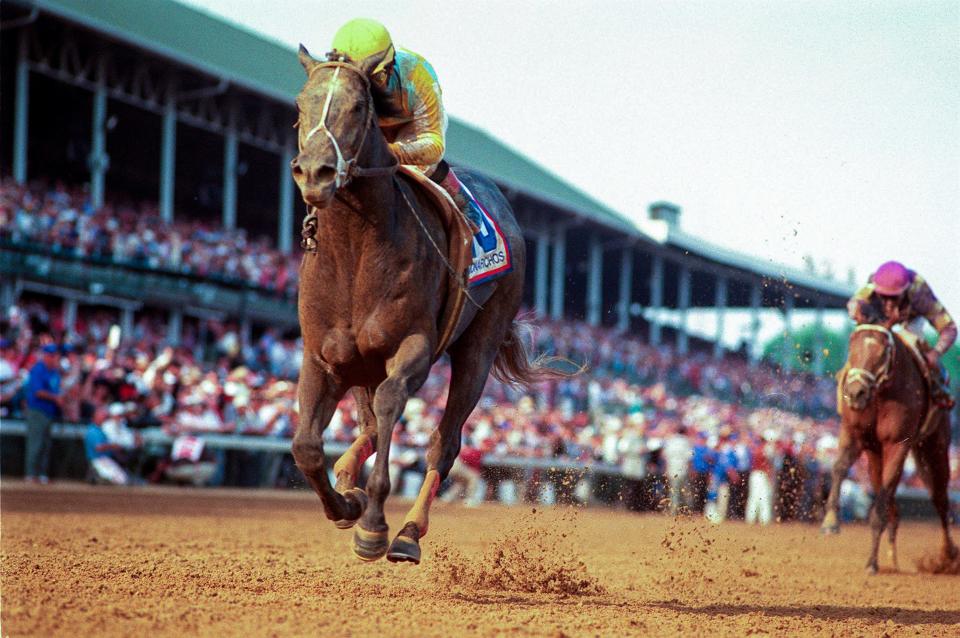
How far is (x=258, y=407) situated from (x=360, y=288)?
12.5m

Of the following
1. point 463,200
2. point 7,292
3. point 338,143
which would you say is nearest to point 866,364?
point 463,200

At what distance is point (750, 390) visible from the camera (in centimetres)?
3247

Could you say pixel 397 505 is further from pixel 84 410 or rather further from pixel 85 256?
pixel 85 256

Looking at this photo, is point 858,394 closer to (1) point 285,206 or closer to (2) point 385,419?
(2) point 385,419

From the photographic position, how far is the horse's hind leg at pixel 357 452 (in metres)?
5.98

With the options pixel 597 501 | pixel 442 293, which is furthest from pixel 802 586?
pixel 597 501

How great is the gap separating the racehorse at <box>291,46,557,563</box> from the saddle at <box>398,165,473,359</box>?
0.19 feet

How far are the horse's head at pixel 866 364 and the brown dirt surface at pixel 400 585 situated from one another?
1.48m

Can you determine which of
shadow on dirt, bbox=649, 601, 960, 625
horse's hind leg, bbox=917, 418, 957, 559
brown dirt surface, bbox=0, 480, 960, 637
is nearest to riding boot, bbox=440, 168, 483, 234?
brown dirt surface, bbox=0, 480, 960, 637

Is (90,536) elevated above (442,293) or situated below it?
below

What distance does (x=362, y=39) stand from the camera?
571 cm

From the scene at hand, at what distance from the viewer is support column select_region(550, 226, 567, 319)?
106 feet

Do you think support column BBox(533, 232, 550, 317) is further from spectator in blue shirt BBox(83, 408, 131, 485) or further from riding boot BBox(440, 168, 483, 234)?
riding boot BBox(440, 168, 483, 234)

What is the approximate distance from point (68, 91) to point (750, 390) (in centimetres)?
1891
